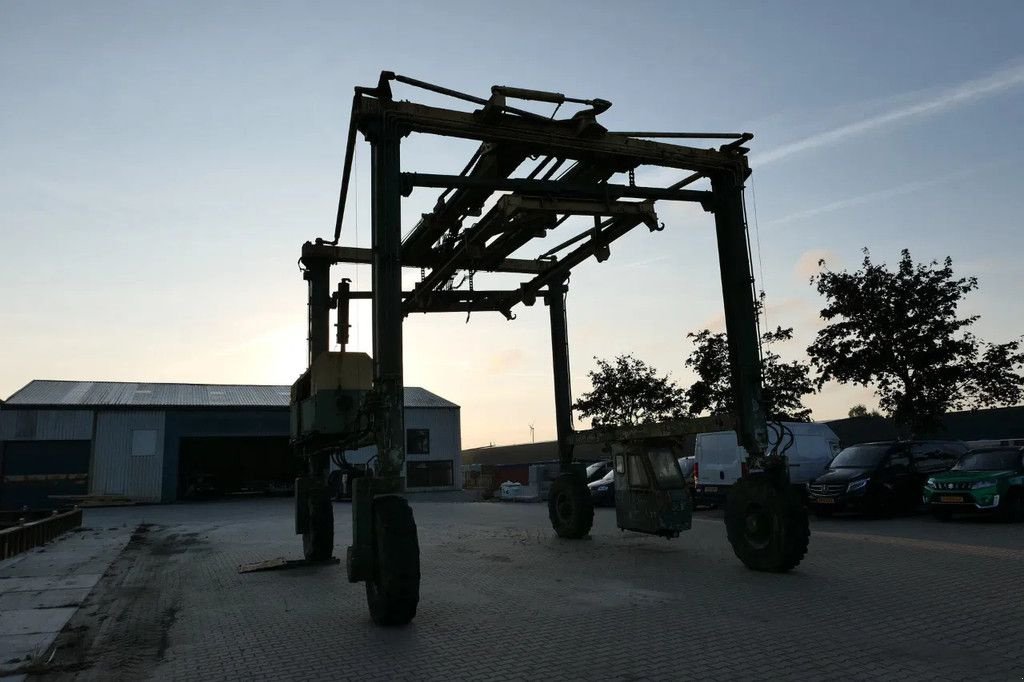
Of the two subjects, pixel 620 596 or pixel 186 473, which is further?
pixel 186 473

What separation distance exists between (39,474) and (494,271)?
3160 centimetres

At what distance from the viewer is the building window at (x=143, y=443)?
3584cm

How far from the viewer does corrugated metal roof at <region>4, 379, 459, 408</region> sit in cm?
3609

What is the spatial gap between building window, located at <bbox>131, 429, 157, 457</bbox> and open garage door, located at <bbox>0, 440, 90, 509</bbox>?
2586 mm

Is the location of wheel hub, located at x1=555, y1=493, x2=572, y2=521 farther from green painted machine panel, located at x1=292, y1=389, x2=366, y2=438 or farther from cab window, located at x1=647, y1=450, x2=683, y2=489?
green painted machine panel, located at x1=292, y1=389, x2=366, y2=438

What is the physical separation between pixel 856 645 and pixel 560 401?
382 inches

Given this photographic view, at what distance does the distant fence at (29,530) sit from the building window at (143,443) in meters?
15.4

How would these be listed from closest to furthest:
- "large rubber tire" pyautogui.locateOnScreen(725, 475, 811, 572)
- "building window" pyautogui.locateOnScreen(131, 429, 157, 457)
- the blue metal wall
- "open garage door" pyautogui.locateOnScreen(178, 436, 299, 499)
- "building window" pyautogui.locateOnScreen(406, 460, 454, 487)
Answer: "large rubber tire" pyautogui.locateOnScreen(725, 475, 811, 572), "building window" pyautogui.locateOnScreen(131, 429, 157, 457), the blue metal wall, "open garage door" pyautogui.locateOnScreen(178, 436, 299, 499), "building window" pyautogui.locateOnScreen(406, 460, 454, 487)

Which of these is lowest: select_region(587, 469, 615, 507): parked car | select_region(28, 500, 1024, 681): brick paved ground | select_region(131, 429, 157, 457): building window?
select_region(28, 500, 1024, 681): brick paved ground

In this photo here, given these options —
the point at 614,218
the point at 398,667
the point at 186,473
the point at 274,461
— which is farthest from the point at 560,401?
the point at 274,461

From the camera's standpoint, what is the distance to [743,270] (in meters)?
10.6

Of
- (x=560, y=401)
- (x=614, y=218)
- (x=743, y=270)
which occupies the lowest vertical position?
(x=560, y=401)

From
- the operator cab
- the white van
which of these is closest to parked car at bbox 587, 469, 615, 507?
the white van

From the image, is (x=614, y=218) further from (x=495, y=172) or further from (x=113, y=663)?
(x=113, y=663)
